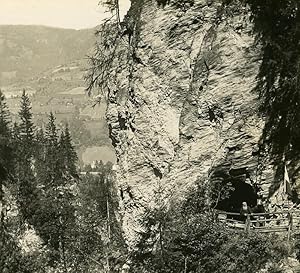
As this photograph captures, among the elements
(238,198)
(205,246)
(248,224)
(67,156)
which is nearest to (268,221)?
(248,224)

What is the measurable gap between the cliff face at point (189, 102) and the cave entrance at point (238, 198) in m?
1.79

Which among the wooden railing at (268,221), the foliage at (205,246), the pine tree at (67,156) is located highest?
the wooden railing at (268,221)

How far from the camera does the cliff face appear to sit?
24.8m

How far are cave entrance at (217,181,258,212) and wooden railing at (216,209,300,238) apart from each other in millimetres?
1767

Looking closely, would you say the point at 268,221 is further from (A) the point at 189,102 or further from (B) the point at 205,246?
(A) the point at 189,102

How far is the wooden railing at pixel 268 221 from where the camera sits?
22.9 metres

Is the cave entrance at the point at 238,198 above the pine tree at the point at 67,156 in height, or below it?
above

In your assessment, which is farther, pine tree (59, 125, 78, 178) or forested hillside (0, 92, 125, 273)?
pine tree (59, 125, 78, 178)

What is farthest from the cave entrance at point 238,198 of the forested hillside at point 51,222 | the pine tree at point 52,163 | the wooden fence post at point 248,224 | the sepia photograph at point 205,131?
the pine tree at point 52,163

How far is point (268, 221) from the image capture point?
78.7 feet

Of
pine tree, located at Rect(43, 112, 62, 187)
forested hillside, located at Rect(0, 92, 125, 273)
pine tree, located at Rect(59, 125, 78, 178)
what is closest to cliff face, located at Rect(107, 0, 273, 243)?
forested hillside, located at Rect(0, 92, 125, 273)

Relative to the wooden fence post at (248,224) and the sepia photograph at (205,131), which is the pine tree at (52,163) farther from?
the wooden fence post at (248,224)

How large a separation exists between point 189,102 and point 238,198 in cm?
628

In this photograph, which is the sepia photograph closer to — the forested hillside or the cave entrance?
the cave entrance
